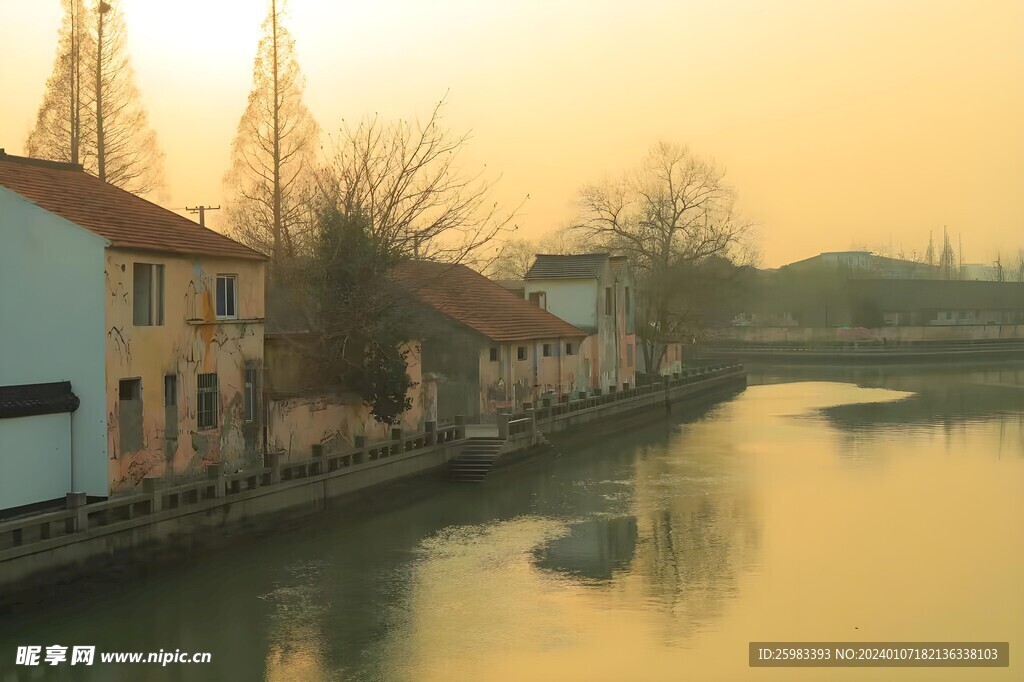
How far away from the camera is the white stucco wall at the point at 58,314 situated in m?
23.4

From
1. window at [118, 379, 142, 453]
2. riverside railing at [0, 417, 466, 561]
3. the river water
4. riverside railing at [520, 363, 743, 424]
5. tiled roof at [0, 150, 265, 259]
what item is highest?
tiled roof at [0, 150, 265, 259]

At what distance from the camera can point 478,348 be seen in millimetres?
41406

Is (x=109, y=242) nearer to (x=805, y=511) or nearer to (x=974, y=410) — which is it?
(x=805, y=511)

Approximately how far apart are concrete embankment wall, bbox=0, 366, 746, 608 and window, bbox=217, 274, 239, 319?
4.07 metres

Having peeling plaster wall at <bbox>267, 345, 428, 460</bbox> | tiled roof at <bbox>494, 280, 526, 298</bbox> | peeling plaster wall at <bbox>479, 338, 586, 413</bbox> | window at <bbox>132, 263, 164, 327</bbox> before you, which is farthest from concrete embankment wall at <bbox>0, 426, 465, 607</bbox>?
tiled roof at <bbox>494, 280, 526, 298</bbox>

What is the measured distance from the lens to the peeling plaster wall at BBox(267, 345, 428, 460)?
29.1 metres

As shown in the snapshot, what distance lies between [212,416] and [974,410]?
47.3m

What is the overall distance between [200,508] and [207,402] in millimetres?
4093

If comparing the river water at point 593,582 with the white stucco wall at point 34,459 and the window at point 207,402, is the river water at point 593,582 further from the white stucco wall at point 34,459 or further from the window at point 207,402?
the window at point 207,402

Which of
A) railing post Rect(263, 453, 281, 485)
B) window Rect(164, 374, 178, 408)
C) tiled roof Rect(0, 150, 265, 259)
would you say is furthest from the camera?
railing post Rect(263, 453, 281, 485)

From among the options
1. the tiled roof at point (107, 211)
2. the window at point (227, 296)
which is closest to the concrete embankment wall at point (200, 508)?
the window at point (227, 296)

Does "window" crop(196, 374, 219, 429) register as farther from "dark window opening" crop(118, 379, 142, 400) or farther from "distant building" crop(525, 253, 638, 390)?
"distant building" crop(525, 253, 638, 390)

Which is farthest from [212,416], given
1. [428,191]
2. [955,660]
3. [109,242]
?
[955,660]

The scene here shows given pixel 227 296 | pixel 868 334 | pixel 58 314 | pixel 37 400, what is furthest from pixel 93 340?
pixel 868 334
